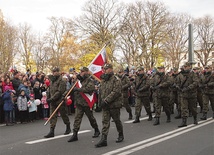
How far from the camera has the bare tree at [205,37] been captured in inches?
2108

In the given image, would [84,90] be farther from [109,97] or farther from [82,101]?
[109,97]

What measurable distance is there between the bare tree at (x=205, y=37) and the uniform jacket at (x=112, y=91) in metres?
49.6

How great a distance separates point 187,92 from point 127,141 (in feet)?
10.1

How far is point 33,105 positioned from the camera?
11.7 metres

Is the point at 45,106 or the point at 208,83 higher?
the point at 208,83

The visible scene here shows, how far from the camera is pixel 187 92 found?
9.52 metres

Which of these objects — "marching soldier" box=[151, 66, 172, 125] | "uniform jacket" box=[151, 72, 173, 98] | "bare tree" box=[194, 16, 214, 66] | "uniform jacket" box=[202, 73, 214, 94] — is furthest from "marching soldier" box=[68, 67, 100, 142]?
"bare tree" box=[194, 16, 214, 66]

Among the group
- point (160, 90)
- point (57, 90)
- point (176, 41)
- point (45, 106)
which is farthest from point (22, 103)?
point (176, 41)

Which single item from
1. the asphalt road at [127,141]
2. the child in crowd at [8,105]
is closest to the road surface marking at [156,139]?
the asphalt road at [127,141]

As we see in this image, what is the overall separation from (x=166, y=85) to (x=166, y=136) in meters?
2.47

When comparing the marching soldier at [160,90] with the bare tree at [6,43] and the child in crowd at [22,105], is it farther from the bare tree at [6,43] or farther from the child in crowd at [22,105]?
the bare tree at [6,43]

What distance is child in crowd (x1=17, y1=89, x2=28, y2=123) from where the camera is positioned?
1113 cm

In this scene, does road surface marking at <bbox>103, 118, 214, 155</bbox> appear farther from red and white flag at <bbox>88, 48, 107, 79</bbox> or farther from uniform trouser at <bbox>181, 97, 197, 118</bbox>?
red and white flag at <bbox>88, 48, 107, 79</bbox>

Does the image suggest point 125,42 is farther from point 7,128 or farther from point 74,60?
point 7,128
